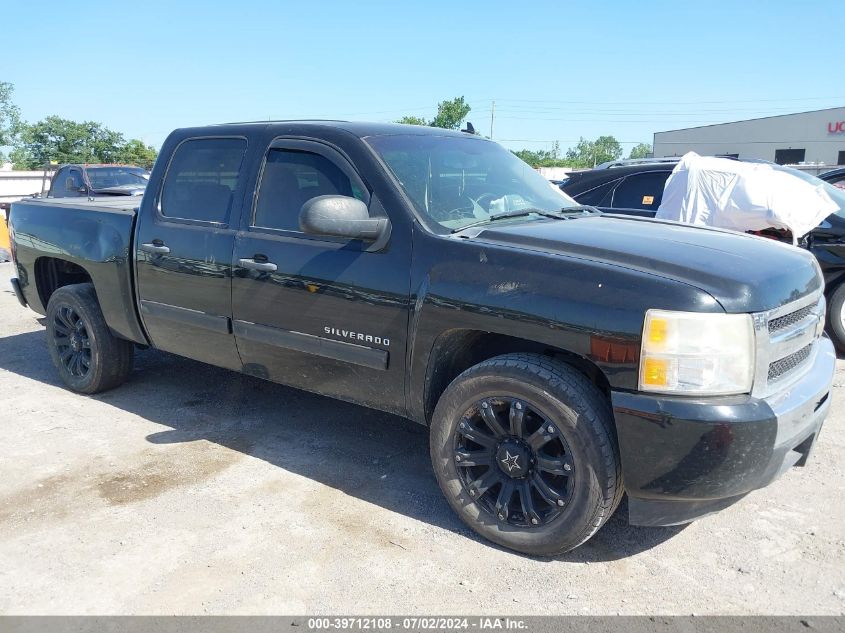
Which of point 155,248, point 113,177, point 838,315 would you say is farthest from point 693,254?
point 113,177

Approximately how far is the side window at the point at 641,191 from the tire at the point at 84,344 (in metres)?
5.04

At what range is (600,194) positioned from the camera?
→ 747cm

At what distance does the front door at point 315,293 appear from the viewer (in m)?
3.47

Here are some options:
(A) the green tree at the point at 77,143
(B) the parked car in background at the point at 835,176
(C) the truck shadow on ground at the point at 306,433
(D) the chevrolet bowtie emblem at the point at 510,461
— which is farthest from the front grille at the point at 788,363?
(A) the green tree at the point at 77,143

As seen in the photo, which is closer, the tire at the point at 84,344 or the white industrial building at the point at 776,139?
the tire at the point at 84,344

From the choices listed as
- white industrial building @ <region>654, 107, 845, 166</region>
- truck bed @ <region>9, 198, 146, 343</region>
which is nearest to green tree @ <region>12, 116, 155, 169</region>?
white industrial building @ <region>654, 107, 845, 166</region>

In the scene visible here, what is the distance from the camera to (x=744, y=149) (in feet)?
157

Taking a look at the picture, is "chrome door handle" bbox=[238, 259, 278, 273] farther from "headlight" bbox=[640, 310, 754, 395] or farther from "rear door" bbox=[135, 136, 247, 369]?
"headlight" bbox=[640, 310, 754, 395]

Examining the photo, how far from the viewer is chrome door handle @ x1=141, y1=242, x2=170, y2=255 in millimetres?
4438

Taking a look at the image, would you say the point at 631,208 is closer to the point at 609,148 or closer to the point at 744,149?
the point at 744,149

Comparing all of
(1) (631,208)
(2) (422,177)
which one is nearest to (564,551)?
(2) (422,177)

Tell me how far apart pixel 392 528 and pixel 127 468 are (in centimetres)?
171

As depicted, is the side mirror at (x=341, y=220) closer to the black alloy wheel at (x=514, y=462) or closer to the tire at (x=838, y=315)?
the black alloy wheel at (x=514, y=462)

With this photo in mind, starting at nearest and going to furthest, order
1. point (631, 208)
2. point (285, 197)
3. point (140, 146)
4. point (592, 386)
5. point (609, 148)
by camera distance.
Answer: point (592, 386)
point (285, 197)
point (631, 208)
point (140, 146)
point (609, 148)
